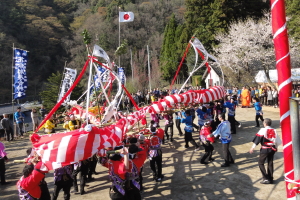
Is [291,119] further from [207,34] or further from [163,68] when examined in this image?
[163,68]

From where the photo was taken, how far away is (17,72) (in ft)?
40.0

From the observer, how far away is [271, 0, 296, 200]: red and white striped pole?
1919mm

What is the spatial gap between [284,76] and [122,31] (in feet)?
141

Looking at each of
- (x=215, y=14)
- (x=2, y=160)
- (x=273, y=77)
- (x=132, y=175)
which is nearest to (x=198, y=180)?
(x=132, y=175)

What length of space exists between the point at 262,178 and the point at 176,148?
3.80 metres

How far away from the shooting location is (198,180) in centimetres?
619

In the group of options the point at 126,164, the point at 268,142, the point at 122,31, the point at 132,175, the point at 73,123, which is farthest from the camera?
the point at 122,31

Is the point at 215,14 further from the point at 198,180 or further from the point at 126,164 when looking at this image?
the point at 126,164

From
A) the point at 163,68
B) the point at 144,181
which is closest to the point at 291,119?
the point at 144,181

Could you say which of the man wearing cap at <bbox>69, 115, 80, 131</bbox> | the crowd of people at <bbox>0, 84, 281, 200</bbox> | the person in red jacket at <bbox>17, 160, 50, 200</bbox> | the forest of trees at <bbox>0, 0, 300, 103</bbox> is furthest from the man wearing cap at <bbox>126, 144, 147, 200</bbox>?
the forest of trees at <bbox>0, 0, 300, 103</bbox>

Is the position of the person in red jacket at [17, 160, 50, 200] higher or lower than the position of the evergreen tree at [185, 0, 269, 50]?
lower

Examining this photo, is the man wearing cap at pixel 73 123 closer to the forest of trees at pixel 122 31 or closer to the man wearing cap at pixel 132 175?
the man wearing cap at pixel 132 175

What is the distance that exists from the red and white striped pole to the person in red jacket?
3.91m

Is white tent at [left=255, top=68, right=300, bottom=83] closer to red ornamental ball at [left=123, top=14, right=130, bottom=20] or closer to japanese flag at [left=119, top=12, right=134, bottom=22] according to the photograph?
japanese flag at [left=119, top=12, right=134, bottom=22]
